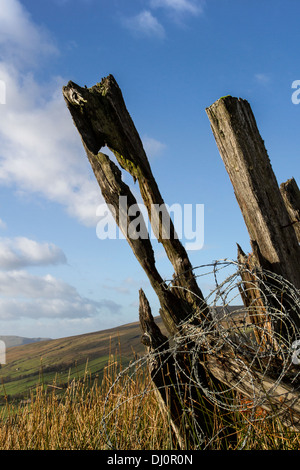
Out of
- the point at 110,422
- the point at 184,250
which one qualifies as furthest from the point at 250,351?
the point at 110,422

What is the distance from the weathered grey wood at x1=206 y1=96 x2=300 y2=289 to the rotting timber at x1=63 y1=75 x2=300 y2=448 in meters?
0.01

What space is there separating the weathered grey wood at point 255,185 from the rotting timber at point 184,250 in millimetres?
11

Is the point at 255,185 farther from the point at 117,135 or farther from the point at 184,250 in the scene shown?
the point at 117,135

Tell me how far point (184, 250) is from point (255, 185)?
105 centimetres

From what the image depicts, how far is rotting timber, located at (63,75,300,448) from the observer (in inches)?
159

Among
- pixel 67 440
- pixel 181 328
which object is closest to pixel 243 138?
pixel 181 328

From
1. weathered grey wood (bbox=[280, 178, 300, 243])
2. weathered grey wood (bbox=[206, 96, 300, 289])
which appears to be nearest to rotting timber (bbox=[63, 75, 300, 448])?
weathered grey wood (bbox=[206, 96, 300, 289])

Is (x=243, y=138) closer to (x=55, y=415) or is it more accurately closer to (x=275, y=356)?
(x=275, y=356)

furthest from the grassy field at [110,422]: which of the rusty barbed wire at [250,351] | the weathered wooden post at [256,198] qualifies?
the weathered wooden post at [256,198]

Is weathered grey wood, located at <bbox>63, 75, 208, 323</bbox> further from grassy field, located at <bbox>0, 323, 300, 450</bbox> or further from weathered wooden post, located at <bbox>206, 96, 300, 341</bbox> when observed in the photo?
grassy field, located at <bbox>0, 323, 300, 450</bbox>

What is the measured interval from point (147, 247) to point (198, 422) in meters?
1.94

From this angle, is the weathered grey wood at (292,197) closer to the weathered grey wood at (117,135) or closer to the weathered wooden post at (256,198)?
the weathered wooden post at (256,198)

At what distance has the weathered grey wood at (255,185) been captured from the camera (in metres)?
4.14
